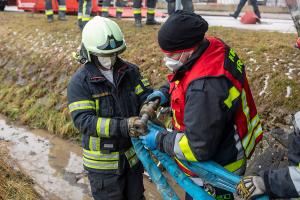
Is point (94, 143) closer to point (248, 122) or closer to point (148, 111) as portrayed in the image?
point (148, 111)

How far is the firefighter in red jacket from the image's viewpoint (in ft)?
6.70

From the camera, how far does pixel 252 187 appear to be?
6.62ft

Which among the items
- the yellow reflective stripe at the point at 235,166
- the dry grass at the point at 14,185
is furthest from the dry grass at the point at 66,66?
the yellow reflective stripe at the point at 235,166

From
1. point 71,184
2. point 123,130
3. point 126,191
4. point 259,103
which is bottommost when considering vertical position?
point 71,184

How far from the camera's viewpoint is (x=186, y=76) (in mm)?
2199

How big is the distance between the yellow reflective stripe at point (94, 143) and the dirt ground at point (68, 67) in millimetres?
1943

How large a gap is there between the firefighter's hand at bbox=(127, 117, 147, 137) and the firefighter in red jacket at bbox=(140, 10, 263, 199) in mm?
71

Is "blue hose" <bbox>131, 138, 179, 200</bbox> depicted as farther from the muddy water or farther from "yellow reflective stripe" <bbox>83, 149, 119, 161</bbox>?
the muddy water

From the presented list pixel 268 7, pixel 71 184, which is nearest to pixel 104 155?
pixel 71 184

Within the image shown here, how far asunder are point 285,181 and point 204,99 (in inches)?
22.2

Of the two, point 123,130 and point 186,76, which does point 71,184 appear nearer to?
point 123,130

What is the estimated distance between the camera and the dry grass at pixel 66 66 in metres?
4.48

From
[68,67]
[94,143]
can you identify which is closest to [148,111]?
[94,143]

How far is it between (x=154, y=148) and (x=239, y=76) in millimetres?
702
